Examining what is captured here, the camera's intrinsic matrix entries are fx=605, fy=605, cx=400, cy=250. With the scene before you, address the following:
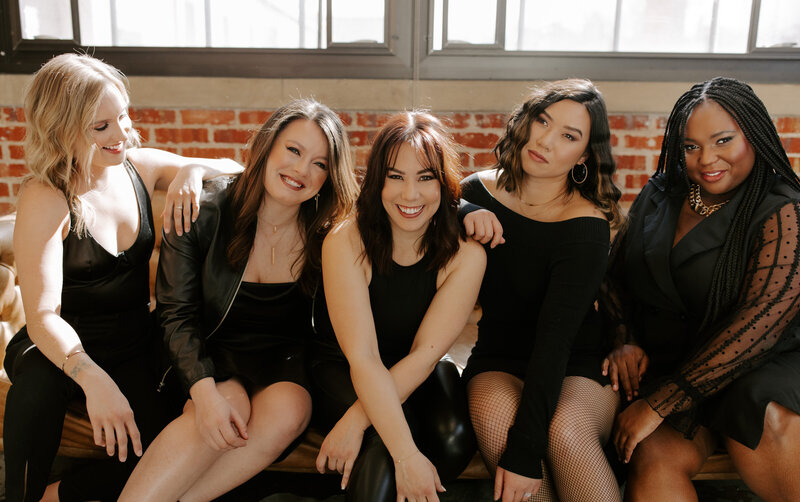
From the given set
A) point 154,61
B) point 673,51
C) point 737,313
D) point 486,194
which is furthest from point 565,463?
point 154,61

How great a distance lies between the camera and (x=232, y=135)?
3008 millimetres

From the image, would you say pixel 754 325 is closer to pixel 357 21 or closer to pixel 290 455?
pixel 290 455

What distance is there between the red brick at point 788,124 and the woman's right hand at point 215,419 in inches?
109

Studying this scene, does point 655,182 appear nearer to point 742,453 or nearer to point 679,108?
point 679,108

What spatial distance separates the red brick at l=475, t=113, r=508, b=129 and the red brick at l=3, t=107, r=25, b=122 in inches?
90.2

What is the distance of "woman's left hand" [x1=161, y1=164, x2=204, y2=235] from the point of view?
173 cm

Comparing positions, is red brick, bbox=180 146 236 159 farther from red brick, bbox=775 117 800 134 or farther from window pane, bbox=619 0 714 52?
red brick, bbox=775 117 800 134

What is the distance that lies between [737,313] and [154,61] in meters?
2.75

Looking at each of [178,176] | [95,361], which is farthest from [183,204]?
[95,361]

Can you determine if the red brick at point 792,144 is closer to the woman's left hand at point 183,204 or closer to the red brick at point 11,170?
the woman's left hand at point 183,204

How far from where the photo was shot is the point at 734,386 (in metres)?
1.67

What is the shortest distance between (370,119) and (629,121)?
1.25 metres

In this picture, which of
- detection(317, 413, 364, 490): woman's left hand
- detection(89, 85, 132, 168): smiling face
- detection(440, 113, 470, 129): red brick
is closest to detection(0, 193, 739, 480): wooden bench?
detection(317, 413, 364, 490): woman's left hand

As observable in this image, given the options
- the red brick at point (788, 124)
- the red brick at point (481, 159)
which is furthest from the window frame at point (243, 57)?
the red brick at point (788, 124)
